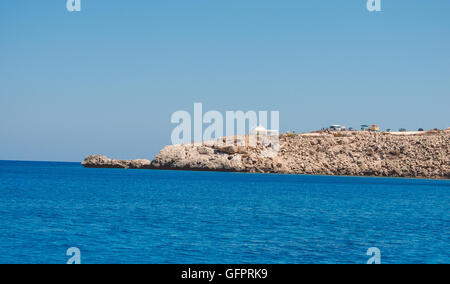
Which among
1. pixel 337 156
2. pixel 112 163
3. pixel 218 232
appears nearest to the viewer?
pixel 218 232

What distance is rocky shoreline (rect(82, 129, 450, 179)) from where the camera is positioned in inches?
4833

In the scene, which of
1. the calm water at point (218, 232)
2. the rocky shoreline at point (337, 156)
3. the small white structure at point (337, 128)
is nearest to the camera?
the calm water at point (218, 232)

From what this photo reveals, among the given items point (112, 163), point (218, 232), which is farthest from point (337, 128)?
point (218, 232)

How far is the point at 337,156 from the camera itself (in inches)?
5197

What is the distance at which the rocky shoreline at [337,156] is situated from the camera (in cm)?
12275

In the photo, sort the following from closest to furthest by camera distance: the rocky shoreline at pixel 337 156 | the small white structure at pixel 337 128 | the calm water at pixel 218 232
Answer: the calm water at pixel 218 232 → the rocky shoreline at pixel 337 156 → the small white structure at pixel 337 128

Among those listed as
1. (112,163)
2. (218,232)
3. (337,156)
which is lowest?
(112,163)

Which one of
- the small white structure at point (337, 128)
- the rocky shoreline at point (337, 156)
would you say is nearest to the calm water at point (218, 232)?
the rocky shoreline at point (337, 156)

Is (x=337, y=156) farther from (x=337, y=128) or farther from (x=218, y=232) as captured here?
(x=218, y=232)

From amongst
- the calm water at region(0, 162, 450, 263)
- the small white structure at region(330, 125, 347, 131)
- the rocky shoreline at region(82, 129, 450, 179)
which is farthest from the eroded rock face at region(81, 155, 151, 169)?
the calm water at region(0, 162, 450, 263)

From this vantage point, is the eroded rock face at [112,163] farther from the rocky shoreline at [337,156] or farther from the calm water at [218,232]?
the calm water at [218,232]

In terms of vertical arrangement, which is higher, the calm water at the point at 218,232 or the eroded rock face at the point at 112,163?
the calm water at the point at 218,232
